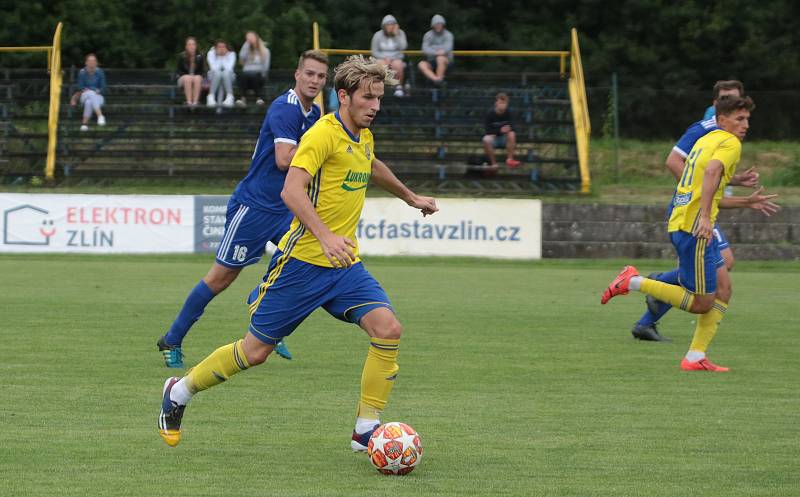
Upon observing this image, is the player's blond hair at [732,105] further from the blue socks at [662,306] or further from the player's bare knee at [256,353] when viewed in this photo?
the player's bare knee at [256,353]

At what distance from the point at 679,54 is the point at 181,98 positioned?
18040 mm

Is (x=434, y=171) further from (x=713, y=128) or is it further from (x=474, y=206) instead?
(x=713, y=128)

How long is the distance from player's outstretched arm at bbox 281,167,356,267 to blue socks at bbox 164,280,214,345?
2.86 metres

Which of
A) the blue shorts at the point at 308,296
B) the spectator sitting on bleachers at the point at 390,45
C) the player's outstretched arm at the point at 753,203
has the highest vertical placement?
the spectator sitting on bleachers at the point at 390,45

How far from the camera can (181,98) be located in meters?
25.0

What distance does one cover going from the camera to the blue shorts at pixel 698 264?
340 inches

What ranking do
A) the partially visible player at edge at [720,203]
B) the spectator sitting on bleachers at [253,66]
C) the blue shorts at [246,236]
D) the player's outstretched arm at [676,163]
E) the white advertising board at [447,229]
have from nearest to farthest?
the blue shorts at [246,236] < the partially visible player at edge at [720,203] < the player's outstretched arm at [676,163] < the white advertising board at [447,229] < the spectator sitting on bleachers at [253,66]

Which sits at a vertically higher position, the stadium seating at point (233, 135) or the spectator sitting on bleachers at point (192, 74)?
the spectator sitting on bleachers at point (192, 74)

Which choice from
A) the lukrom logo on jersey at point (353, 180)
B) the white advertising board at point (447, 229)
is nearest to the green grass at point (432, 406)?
the lukrom logo on jersey at point (353, 180)

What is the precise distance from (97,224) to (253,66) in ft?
20.1

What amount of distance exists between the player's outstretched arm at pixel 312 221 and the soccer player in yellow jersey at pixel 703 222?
3.50m

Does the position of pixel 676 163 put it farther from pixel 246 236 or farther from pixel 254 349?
pixel 254 349

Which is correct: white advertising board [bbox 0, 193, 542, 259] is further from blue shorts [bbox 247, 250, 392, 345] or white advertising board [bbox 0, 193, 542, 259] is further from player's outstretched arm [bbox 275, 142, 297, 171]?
blue shorts [bbox 247, 250, 392, 345]

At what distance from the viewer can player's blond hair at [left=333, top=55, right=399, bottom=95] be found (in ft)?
18.6
